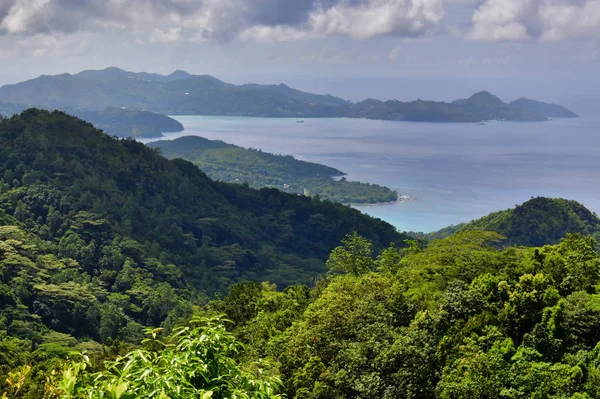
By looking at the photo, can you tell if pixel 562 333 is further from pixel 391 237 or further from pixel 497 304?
pixel 391 237

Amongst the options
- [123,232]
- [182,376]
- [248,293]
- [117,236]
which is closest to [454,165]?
[123,232]

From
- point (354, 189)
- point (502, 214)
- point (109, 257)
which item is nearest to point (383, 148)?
point (354, 189)

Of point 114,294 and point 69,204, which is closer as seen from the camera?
point 114,294

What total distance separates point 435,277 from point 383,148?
6012 inches

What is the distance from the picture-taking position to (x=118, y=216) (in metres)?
50.6

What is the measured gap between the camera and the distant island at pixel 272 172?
107581 mm

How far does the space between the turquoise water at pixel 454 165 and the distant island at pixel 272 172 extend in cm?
553

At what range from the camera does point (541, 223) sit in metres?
59.2

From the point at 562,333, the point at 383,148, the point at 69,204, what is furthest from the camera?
the point at 383,148

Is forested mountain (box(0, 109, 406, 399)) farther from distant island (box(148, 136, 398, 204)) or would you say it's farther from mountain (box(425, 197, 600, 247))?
distant island (box(148, 136, 398, 204))

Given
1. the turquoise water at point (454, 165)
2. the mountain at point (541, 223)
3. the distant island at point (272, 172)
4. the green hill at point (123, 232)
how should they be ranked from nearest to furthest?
the green hill at point (123, 232) → the mountain at point (541, 223) → the turquoise water at point (454, 165) → the distant island at point (272, 172)

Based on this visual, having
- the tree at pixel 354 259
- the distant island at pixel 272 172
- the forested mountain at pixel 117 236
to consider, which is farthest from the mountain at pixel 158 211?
the distant island at pixel 272 172

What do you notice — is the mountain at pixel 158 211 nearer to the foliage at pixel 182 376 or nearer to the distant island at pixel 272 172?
the distant island at pixel 272 172

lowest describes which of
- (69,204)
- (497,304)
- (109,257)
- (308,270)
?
(308,270)
